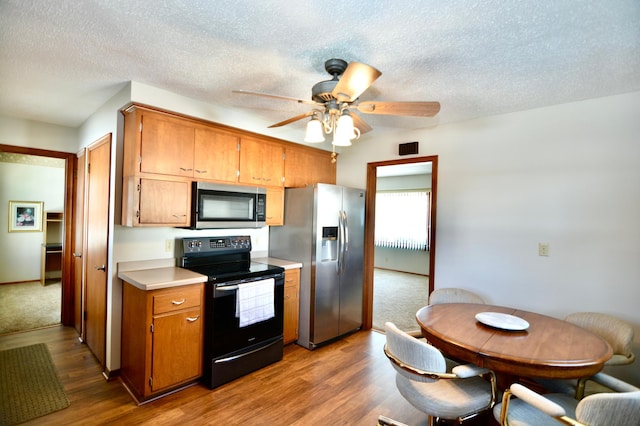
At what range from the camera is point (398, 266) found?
26.2ft

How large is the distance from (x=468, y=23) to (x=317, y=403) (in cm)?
270

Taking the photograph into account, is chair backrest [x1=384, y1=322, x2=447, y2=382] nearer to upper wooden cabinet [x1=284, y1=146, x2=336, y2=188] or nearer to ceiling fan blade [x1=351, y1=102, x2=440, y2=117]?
ceiling fan blade [x1=351, y1=102, x2=440, y2=117]

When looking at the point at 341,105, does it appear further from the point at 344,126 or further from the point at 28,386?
the point at 28,386

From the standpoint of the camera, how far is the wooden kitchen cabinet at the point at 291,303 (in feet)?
10.7

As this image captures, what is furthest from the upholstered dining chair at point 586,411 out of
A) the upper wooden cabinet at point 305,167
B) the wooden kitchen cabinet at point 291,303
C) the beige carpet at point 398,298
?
the upper wooden cabinet at point 305,167

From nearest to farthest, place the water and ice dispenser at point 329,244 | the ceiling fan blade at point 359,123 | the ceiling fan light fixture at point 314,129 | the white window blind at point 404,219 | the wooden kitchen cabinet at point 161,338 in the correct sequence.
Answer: the ceiling fan light fixture at point 314,129 < the ceiling fan blade at point 359,123 < the wooden kitchen cabinet at point 161,338 < the water and ice dispenser at point 329,244 < the white window blind at point 404,219

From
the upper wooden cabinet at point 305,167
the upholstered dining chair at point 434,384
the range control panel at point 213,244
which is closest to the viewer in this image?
the upholstered dining chair at point 434,384

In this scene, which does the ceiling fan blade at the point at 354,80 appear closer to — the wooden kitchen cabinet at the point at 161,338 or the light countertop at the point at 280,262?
the wooden kitchen cabinet at the point at 161,338

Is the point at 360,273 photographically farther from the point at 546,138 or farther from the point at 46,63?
the point at 46,63

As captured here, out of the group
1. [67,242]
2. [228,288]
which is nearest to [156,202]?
[228,288]

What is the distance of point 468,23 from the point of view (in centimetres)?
160

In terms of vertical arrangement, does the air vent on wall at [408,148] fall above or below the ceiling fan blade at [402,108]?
above

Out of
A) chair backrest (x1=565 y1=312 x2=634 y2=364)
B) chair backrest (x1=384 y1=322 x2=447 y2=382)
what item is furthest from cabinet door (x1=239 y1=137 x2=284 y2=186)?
chair backrest (x1=565 y1=312 x2=634 y2=364)

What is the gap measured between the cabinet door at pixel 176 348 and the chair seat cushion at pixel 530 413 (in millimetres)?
2140
